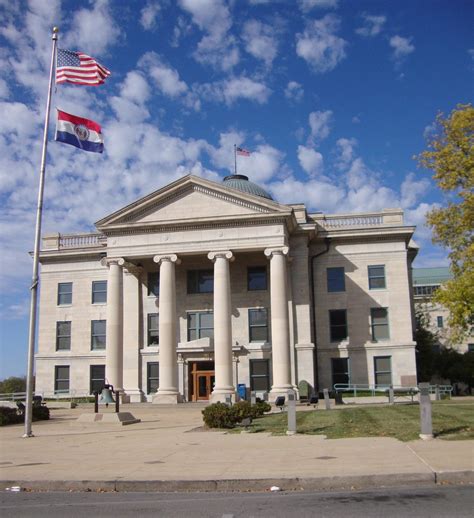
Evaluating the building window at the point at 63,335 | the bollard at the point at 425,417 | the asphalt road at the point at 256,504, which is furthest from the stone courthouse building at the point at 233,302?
the asphalt road at the point at 256,504

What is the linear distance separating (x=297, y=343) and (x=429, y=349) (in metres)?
18.2

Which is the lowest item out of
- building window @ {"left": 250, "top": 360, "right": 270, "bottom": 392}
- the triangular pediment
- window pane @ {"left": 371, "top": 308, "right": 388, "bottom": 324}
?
building window @ {"left": 250, "top": 360, "right": 270, "bottom": 392}

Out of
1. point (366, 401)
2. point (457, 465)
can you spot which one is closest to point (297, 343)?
point (366, 401)

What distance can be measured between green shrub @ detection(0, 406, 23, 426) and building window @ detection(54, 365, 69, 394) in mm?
19123

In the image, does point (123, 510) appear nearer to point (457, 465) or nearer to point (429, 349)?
point (457, 465)

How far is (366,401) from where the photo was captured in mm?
39281

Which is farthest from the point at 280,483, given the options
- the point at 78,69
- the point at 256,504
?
the point at 78,69

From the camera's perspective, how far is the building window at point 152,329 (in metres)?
46.5

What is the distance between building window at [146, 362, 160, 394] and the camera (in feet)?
151

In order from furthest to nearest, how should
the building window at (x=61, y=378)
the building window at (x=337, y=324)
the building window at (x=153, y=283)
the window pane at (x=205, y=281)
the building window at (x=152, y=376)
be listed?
the building window at (x=61, y=378) < the building window at (x=153, y=283) < the window pane at (x=205, y=281) < the building window at (x=152, y=376) < the building window at (x=337, y=324)

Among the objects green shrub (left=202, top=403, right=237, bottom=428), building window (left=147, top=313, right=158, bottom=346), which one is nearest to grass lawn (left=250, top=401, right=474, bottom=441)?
green shrub (left=202, top=403, right=237, bottom=428)

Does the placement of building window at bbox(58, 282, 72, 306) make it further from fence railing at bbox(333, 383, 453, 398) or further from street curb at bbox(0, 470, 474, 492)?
street curb at bbox(0, 470, 474, 492)

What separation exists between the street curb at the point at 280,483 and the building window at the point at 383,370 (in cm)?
3481

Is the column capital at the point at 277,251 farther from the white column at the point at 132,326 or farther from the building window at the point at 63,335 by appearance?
the building window at the point at 63,335
